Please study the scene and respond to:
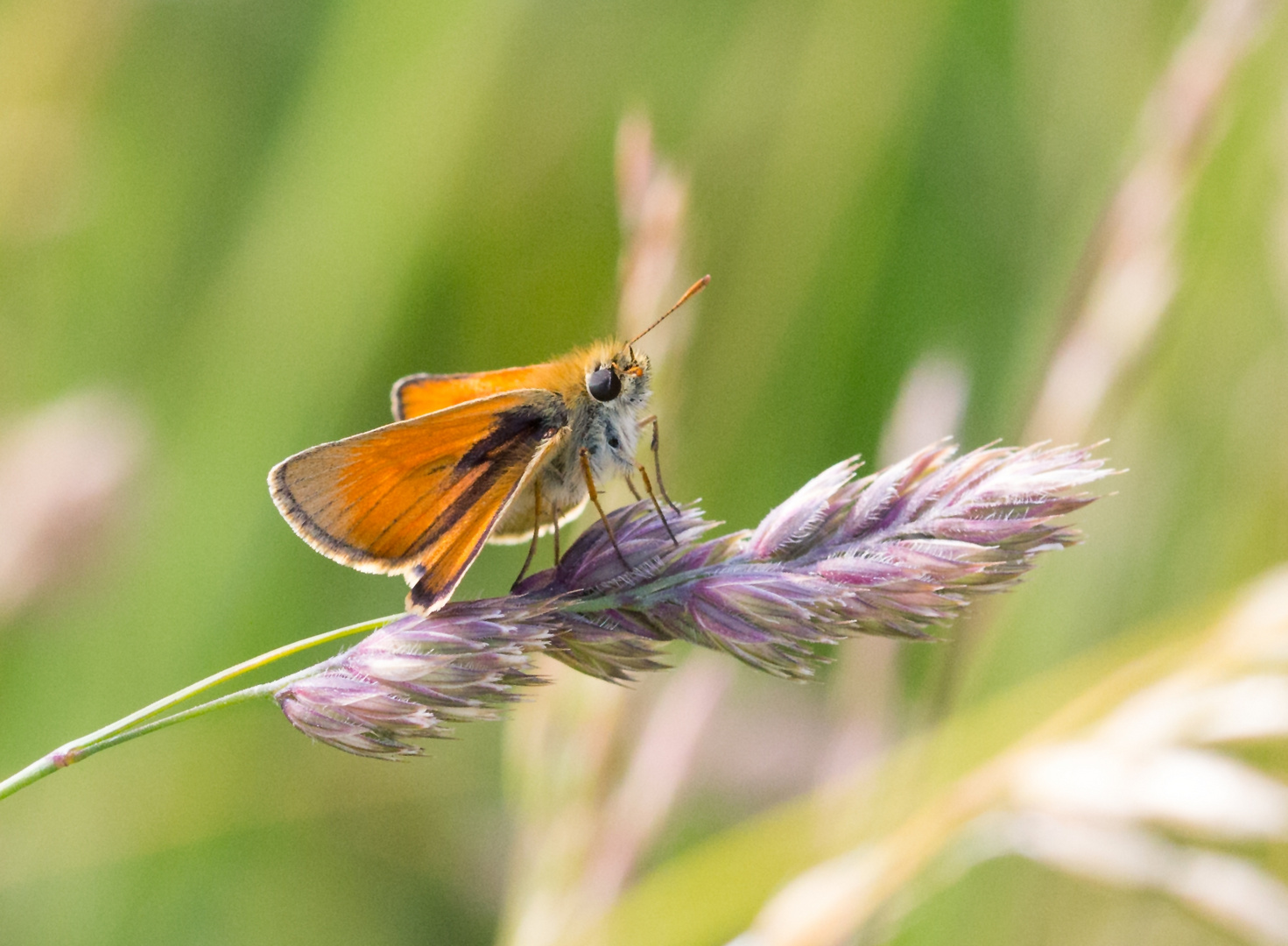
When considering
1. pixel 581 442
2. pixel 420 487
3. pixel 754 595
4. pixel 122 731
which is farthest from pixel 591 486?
pixel 122 731

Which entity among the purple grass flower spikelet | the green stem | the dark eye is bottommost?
the purple grass flower spikelet

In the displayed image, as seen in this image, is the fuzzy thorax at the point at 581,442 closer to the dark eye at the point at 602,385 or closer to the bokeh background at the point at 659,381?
the dark eye at the point at 602,385

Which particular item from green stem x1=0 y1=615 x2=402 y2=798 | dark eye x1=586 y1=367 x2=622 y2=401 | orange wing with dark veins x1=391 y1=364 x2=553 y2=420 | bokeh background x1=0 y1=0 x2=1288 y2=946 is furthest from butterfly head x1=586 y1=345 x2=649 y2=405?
green stem x1=0 y1=615 x2=402 y2=798

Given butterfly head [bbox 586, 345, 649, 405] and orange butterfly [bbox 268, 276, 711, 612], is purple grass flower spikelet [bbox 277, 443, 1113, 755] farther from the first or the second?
butterfly head [bbox 586, 345, 649, 405]

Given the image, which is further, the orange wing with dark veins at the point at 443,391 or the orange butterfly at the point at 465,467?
the orange wing with dark veins at the point at 443,391

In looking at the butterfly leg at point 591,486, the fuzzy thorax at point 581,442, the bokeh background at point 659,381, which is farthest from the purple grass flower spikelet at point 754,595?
the bokeh background at point 659,381

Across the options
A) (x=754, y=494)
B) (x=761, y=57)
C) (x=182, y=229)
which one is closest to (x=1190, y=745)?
(x=754, y=494)

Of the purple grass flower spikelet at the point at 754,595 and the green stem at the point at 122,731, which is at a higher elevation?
the green stem at the point at 122,731

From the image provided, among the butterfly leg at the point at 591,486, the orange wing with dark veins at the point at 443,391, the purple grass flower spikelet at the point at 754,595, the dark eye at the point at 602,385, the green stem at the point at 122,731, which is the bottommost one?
the purple grass flower spikelet at the point at 754,595
